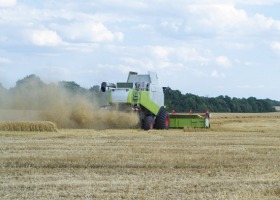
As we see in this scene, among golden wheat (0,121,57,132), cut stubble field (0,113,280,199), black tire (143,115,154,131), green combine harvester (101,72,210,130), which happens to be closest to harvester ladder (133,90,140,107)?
green combine harvester (101,72,210,130)

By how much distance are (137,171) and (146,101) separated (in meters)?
14.1

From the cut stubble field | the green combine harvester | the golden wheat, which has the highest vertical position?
the green combine harvester

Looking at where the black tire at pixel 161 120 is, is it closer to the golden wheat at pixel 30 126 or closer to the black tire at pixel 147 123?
the black tire at pixel 147 123

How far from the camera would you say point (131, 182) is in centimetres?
859

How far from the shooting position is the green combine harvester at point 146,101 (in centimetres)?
2322

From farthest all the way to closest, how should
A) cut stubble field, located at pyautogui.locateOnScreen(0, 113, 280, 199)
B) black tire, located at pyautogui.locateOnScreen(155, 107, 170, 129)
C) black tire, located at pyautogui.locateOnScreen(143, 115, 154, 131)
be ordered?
black tire, located at pyautogui.locateOnScreen(155, 107, 170, 129) < black tire, located at pyautogui.locateOnScreen(143, 115, 154, 131) < cut stubble field, located at pyautogui.locateOnScreen(0, 113, 280, 199)

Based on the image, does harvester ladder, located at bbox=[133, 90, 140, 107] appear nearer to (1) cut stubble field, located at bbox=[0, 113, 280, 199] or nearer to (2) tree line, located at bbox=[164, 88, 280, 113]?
(1) cut stubble field, located at bbox=[0, 113, 280, 199]

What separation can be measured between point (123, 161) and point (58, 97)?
13782 mm

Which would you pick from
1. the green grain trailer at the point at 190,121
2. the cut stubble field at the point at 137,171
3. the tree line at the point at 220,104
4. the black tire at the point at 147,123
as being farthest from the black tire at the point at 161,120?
the tree line at the point at 220,104

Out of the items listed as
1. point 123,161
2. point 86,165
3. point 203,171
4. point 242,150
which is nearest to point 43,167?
point 86,165

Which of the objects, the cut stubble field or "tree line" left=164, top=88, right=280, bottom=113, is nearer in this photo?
the cut stubble field

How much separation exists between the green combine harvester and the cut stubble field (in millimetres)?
8277

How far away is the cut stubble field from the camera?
7.77 m

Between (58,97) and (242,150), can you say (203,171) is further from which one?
(58,97)
